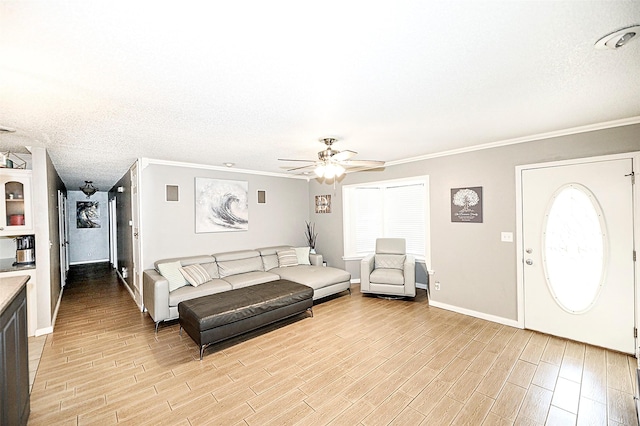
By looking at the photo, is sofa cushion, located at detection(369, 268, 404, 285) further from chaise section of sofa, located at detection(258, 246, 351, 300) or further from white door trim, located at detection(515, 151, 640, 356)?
white door trim, located at detection(515, 151, 640, 356)

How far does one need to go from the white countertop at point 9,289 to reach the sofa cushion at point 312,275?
317cm

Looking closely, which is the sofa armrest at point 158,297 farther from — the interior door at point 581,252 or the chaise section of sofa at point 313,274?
the interior door at point 581,252

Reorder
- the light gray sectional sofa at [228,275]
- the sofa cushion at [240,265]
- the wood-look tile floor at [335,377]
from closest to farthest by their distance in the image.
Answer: the wood-look tile floor at [335,377] → the light gray sectional sofa at [228,275] → the sofa cushion at [240,265]

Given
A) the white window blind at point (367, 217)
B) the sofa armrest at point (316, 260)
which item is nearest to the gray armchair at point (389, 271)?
the white window blind at point (367, 217)

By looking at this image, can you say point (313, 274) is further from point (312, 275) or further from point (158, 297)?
point (158, 297)

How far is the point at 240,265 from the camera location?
485 cm

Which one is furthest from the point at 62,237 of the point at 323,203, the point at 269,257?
the point at 323,203

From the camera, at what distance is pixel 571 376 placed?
2535mm

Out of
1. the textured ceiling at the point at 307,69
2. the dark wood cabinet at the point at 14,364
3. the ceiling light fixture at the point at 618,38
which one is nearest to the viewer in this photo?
the textured ceiling at the point at 307,69

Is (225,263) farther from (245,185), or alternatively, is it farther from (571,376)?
(571,376)

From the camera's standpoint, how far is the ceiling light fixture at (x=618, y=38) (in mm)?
1409

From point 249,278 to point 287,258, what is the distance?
113cm

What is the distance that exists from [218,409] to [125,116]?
2675 millimetres

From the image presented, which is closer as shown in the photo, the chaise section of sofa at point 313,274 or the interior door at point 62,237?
the chaise section of sofa at point 313,274
